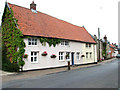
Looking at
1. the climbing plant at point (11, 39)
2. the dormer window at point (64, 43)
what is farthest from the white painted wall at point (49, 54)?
the climbing plant at point (11, 39)

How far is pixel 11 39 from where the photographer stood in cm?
1544

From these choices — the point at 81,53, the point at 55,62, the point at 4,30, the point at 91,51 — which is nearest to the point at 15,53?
the point at 4,30

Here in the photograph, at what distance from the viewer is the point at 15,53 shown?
1449 centimetres

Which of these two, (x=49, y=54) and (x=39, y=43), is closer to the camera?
(x=39, y=43)

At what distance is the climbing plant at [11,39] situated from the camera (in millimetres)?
14359

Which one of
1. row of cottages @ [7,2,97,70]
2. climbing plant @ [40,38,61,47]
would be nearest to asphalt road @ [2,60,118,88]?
row of cottages @ [7,2,97,70]

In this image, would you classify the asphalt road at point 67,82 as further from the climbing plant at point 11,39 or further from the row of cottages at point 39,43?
the row of cottages at point 39,43

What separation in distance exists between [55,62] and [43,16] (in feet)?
26.9

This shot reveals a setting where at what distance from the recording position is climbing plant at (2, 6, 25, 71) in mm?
14359

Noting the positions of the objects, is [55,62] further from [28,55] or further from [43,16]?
[43,16]

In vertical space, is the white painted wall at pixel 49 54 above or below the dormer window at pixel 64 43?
below

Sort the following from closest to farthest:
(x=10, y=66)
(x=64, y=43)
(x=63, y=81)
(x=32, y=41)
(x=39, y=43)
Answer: (x=63, y=81)
(x=10, y=66)
(x=32, y=41)
(x=39, y=43)
(x=64, y=43)

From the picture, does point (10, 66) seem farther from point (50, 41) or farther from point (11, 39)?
point (50, 41)

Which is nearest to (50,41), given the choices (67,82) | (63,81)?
(63,81)
